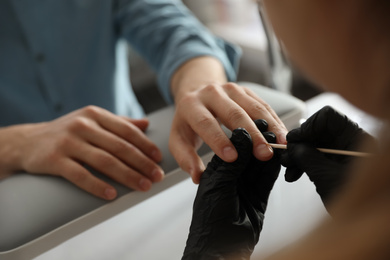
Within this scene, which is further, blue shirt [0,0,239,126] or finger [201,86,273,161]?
blue shirt [0,0,239,126]

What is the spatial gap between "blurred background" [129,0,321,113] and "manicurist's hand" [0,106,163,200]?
4.72 feet

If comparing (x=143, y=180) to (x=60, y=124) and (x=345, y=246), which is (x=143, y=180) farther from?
(x=345, y=246)

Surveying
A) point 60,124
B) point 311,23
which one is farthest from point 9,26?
point 311,23

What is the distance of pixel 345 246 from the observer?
23 centimetres

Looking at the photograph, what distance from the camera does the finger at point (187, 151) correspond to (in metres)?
0.49

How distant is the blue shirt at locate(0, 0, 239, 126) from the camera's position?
808mm

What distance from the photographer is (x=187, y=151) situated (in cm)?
52

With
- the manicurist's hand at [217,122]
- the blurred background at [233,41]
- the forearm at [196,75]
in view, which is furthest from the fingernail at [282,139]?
the blurred background at [233,41]

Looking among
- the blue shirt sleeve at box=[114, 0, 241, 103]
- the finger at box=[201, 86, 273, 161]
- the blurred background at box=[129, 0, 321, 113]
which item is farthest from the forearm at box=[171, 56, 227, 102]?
the blurred background at box=[129, 0, 321, 113]

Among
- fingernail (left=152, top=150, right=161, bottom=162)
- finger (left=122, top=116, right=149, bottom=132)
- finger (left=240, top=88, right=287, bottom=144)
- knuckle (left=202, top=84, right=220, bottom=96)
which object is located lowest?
fingernail (left=152, top=150, right=161, bottom=162)

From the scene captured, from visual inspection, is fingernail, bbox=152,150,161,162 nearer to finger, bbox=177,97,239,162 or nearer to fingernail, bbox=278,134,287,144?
finger, bbox=177,97,239,162

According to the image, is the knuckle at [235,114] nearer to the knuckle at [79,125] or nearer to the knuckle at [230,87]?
the knuckle at [230,87]

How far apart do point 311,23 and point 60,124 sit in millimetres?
445

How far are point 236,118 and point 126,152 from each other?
165mm
